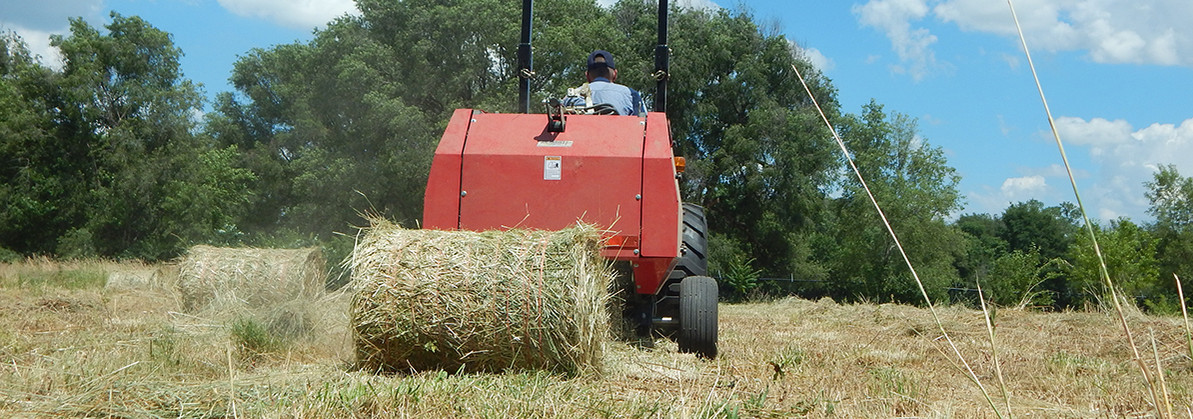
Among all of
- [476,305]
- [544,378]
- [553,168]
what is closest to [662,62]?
[553,168]

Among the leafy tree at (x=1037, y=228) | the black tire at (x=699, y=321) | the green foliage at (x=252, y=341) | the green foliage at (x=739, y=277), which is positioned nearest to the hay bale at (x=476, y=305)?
the green foliage at (x=252, y=341)

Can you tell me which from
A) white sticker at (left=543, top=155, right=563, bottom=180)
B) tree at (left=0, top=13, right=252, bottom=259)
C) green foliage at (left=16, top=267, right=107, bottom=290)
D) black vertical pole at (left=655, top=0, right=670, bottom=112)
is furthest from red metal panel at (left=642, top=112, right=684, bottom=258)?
tree at (left=0, top=13, right=252, bottom=259)

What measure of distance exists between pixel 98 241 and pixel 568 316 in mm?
32734

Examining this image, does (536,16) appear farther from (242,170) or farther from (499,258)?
(499,258)

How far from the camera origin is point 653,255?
5.20 m

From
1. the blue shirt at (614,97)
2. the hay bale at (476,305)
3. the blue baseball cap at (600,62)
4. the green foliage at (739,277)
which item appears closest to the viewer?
the hay bale at (476,305)

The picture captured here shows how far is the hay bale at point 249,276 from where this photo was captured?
9.22 m

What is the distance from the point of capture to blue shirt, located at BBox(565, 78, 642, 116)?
6.30m

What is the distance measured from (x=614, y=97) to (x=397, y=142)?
22.0m

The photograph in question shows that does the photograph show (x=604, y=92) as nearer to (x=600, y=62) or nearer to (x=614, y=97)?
(x=614, y=97)

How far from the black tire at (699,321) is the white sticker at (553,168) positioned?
1.12m

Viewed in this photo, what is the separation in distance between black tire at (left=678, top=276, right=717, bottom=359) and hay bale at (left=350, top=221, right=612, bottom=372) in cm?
128

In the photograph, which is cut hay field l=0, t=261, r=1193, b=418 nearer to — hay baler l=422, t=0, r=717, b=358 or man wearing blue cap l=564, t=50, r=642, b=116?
hay baler l=422, t=0, r=717, b=358

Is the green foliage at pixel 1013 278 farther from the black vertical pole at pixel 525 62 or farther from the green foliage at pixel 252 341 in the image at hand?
the green foliage at pixel 252 341
